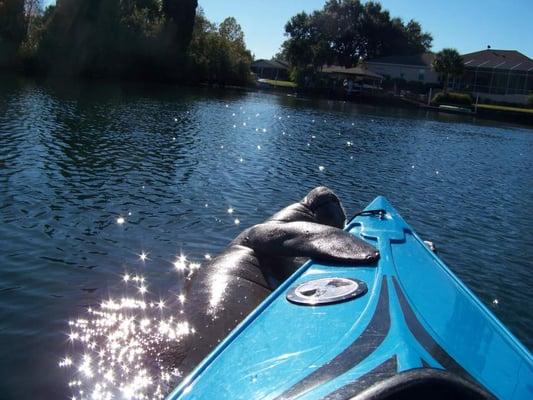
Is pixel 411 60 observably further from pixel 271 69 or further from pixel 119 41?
pixel 119 41

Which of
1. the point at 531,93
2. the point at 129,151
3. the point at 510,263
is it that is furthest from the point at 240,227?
the point at 531,93

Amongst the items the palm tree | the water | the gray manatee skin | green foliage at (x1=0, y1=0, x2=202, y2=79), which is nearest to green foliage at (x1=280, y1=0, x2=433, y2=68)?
the palm tree

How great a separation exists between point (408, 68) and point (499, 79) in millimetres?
14430

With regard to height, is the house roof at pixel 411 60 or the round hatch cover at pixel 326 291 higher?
the house roof at pixel 411 60

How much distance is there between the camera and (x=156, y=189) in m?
13.5

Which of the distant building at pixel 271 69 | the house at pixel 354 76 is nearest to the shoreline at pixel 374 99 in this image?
the house at pixel 354 76

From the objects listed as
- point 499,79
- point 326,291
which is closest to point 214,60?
point 499,79

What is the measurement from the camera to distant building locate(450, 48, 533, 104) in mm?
77938

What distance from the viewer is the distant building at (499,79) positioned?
77938 mm

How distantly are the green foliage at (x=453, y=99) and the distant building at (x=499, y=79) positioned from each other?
1029 cm

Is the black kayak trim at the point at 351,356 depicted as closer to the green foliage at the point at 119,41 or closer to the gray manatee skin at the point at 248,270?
the gray manatee skin at the point at 248,270

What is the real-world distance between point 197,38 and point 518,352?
2740 inches

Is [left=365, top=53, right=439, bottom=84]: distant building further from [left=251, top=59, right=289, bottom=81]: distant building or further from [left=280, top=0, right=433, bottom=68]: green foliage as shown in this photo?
[left=251, top=59, right=289, bottom=81]: distant building

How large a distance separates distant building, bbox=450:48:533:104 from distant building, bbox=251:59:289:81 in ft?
119
